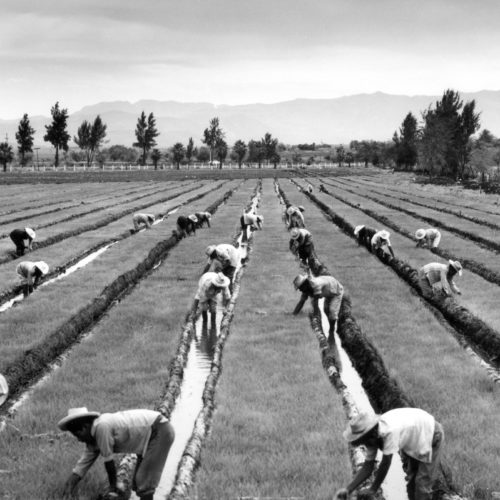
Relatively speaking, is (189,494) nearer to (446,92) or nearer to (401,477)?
(401,477)

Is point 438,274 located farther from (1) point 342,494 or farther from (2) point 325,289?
(1) point 342,494

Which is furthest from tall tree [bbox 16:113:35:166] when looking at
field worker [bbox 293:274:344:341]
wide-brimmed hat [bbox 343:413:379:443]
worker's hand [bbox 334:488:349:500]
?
wide-brimmed hat [bbox 343:413:379:443]

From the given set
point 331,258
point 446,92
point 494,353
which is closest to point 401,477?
point 494,353

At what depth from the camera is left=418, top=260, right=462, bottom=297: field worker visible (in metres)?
15.6

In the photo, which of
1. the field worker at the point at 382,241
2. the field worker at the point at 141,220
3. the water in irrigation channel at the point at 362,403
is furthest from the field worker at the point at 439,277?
the field worker at the point at 141,220

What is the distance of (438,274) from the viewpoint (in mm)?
15930

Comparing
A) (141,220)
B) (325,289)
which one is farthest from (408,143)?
(325,289)

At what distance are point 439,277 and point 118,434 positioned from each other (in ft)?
35.5

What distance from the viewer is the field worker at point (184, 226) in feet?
92.1

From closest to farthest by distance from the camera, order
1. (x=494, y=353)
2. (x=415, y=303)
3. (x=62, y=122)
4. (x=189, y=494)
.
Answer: (x=189, y=494) < (x=494, y=353) < (x=415, y=303) < (x=62, y=122)

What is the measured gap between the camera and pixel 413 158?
114m

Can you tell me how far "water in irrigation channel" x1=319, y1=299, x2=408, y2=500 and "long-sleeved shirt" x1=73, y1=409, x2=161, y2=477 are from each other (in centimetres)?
240

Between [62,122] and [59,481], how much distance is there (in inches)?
4319

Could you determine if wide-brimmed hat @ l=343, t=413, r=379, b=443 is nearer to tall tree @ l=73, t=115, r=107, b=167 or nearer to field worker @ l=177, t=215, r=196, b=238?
field worker @ l=177, t=215, r=196, b=238
